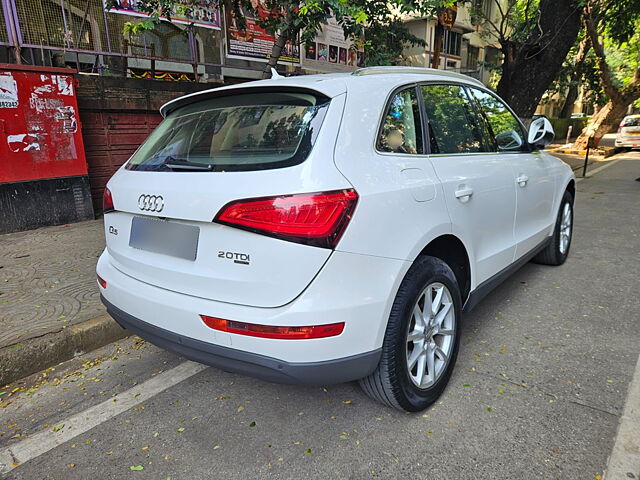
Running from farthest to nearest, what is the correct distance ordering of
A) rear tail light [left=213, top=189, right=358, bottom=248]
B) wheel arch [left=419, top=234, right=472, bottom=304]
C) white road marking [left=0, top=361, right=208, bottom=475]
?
wheel arch [left=419, top=234, right=472, bottom=304] < white road marking [left=0, top=361, right=208, bottom=475] < rear tail light [left=213, top=189, right=358, bottom=248]

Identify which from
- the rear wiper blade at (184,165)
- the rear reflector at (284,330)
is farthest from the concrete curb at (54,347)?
the rear reflector at (284,330)

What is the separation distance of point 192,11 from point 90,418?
6.91m

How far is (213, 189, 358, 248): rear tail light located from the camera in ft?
5.98

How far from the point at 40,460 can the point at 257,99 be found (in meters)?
2.07

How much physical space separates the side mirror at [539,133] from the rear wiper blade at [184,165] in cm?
296

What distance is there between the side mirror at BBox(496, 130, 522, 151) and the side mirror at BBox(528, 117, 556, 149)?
139 millimetres

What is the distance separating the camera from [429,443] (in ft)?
7.18

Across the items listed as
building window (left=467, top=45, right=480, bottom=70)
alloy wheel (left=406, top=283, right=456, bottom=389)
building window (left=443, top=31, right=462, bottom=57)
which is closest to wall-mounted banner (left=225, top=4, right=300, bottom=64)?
alloy wheel (left=406, top=283, right=456, bottom=389)

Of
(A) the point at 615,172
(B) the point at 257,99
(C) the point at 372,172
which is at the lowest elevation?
(A) the point at 615,172

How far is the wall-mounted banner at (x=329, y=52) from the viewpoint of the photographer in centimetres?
1098

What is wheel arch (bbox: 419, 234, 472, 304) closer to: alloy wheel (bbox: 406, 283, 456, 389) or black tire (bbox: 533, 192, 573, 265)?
alloy wheel (bbox: 406, 283, 456, 389)

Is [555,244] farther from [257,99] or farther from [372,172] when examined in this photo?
[257,99]

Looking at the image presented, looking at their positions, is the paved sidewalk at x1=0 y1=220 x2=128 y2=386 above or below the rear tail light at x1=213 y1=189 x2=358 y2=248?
below

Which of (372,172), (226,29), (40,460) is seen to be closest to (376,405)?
(372,172)
